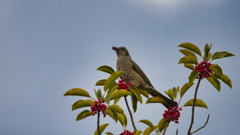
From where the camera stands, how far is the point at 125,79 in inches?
166

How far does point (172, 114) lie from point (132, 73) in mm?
1314

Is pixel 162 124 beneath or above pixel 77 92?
beneath

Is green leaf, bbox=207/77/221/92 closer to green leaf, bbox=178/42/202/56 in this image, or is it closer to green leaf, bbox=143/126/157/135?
green leaf, bbox=178/42/202/56

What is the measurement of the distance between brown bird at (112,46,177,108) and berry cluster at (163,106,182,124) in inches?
7.7

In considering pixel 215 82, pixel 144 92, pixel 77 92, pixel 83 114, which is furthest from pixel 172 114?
pixel 77 92

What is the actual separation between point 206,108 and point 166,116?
0.91 m

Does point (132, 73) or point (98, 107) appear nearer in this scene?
point (98, 107)

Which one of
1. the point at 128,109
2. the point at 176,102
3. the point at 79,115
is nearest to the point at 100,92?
the point at 79,115

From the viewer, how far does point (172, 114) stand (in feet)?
12.2

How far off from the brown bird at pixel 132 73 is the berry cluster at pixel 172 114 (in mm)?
195

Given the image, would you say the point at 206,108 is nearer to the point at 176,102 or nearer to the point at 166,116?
the point at 176,102

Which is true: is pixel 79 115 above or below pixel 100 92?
below

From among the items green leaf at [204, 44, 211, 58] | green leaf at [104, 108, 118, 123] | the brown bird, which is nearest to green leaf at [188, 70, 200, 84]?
green leaf at [204, 44, 211, 58]

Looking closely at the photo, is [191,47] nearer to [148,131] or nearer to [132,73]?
[132,73]
